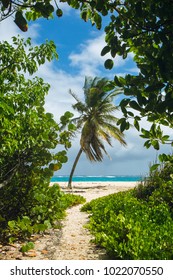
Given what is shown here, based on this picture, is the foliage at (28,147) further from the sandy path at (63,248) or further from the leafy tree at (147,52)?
the leafy tree at (147,52)

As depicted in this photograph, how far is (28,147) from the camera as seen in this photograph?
5.67 metres

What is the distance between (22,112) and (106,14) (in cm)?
303

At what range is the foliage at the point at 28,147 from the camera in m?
5.19

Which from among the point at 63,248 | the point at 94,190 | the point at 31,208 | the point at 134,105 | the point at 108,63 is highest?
the point at 108,63

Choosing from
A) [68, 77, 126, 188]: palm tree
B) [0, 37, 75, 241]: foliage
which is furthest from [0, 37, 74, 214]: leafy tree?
[68, 77, 126, 188]: palm tree

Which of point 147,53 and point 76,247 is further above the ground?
point 147,53

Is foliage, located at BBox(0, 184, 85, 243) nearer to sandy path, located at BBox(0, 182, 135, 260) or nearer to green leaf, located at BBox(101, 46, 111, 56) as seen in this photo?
sandy path, located at BBox(0, 182, 135, 260)

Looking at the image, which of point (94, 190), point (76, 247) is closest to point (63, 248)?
point (76, 247)

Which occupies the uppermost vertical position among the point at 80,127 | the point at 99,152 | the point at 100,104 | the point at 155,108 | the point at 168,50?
the point at 100,104

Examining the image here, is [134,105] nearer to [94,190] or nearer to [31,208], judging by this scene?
[31,208]

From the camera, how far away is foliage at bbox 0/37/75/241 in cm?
519

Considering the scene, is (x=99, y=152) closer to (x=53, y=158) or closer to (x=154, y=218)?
(x=154, y=218)

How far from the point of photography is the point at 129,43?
2.54 metres
